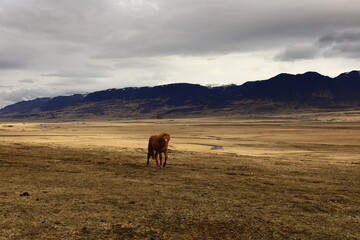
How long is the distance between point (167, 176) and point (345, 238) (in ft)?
28.6

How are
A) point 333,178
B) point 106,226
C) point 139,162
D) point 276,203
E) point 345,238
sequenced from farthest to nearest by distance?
point 139,162
point 333,178
point 276,203
point 106,226
point 345,238

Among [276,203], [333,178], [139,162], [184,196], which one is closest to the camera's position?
[276,203]

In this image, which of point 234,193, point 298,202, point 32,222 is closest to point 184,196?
point 234,193

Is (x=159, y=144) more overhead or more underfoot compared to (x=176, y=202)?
more overhead

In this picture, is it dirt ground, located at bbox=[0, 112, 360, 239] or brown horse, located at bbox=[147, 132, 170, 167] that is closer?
dirt ground, located at bbox=[0, 112, 360, 239]

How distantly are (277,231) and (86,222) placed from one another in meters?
4.85

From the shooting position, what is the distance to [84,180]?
13516 millimetres

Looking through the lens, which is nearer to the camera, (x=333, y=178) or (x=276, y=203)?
(x=276, y=203)

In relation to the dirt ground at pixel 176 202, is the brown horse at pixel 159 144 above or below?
above

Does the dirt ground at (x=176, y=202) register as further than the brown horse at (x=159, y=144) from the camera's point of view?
No

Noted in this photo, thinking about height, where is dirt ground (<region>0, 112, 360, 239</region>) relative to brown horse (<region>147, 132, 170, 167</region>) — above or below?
below

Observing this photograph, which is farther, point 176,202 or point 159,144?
point 159,144

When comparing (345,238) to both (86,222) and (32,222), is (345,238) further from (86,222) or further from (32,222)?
(32,222)

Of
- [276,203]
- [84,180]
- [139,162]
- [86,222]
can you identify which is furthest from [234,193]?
[139,162]
